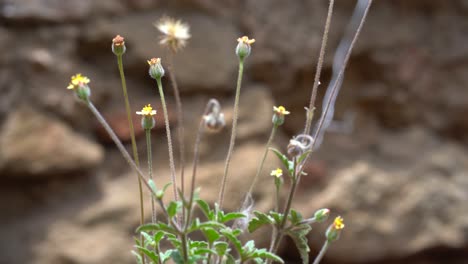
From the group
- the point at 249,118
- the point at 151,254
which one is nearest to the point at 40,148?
the point at 249,118

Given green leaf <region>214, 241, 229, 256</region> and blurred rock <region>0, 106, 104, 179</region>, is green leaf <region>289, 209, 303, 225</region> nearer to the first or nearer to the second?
green leaf <region>214, 241, 229, 256</region>

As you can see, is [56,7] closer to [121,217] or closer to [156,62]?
[121,217]

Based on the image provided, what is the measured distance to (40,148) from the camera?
1.18m

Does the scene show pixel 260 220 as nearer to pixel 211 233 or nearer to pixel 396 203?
pixel 211 233

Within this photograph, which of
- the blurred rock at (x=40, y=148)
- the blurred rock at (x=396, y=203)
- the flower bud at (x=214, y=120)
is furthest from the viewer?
the blurred rock at (x=396, y=203)

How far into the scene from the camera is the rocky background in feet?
3.88

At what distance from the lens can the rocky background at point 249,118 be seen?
46.6 inches

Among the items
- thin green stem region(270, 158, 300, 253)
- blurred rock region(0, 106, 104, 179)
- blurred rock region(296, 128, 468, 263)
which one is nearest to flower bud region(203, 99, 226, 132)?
thin green stem region(270, 158, 300, 253)

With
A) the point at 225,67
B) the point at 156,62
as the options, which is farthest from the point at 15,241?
the point at 156,62

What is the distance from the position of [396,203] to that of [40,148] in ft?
2.84

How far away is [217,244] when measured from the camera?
416 mm

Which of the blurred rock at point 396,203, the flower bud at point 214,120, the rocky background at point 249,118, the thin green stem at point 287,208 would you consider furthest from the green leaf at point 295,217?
the blurred rock at point 396,203

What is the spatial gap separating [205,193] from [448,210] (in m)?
0.66

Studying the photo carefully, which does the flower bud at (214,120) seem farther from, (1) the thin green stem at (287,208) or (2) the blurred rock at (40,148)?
(2) the blurred rock at (40,148)
